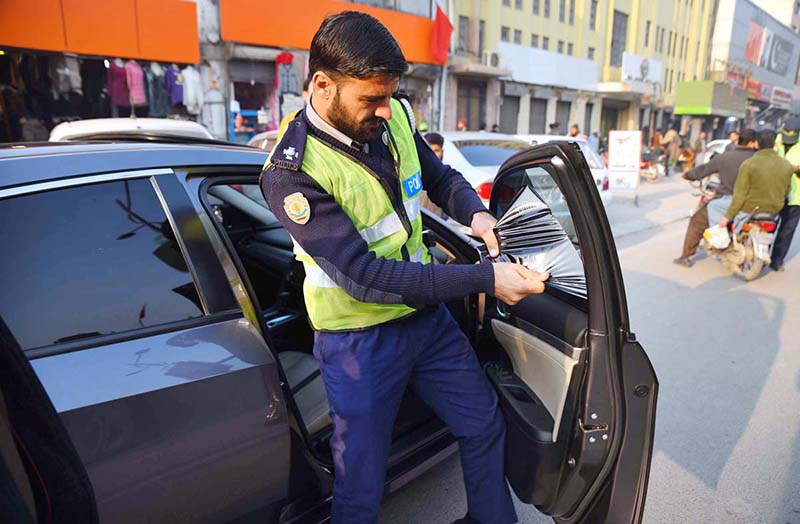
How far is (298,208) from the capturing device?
4.39 ft

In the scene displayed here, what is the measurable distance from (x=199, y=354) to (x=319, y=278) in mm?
392

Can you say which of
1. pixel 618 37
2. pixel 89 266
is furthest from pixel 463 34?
pixel 89 266

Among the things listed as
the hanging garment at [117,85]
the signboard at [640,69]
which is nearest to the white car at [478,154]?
the hanging garment at [117,85]

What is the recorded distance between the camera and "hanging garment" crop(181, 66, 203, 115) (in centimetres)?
1034

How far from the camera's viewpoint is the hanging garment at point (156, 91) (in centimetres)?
986

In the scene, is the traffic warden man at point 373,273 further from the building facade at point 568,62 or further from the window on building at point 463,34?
the window on building at point 463,34

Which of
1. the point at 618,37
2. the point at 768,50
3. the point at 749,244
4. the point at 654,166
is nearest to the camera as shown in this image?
the point at 749,244

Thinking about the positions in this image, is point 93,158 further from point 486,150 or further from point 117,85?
point 117,85

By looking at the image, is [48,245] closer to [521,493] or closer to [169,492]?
[169,492]

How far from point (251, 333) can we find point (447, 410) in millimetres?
693

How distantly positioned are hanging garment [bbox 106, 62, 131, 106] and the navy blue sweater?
9.94 m

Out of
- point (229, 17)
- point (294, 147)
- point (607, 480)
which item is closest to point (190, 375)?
point (294, 147)

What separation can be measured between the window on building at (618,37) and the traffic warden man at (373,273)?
29.4 m

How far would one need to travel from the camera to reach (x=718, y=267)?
6148mm
